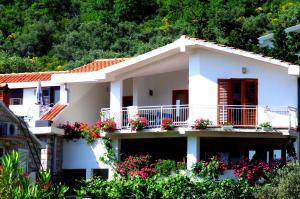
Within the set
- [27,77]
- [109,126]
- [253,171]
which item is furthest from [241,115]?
[27,77]

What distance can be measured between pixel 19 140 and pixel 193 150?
684 centimetres

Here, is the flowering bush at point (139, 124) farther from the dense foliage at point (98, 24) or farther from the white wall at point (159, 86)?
the dense foliage at point (98, 24)

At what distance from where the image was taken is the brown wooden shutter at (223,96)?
35.3 m

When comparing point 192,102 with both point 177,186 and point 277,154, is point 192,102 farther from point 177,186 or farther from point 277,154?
point 277,154

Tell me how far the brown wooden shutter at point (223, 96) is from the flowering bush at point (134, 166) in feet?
11.3

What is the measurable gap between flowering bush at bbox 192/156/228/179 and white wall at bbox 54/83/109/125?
269 inches

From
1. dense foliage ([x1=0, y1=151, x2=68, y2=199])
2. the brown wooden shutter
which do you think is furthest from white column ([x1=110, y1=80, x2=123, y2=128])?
dense foliage ([x1=0, y1=151, x2=68, y2=199])

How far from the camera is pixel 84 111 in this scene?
40.0 meters

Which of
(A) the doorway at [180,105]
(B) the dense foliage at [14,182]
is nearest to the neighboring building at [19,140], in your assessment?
(B) the dense foliage at [14,182]

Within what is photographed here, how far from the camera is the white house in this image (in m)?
35.3

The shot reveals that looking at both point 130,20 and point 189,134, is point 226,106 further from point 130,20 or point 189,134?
point 130,20

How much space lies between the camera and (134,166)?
36188 mm

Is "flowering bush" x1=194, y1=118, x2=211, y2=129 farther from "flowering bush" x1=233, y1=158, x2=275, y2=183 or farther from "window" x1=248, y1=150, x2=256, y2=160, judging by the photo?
"window" x1=248, y1=150, x2=256, y2=160

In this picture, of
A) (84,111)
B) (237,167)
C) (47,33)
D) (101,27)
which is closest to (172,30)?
(101,27)
